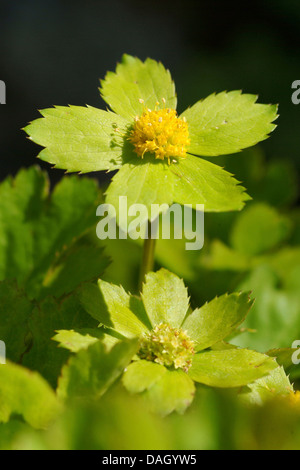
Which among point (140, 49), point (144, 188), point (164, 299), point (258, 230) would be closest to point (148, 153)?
point (144, 188)

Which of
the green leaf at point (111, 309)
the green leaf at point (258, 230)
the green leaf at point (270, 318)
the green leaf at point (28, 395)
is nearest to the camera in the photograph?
the green leaf at point (28, 395)

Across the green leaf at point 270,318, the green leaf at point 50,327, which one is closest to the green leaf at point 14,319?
the green leaf at point 50,327

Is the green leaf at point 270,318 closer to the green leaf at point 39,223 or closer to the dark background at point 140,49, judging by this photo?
the green leaf at point 39,223

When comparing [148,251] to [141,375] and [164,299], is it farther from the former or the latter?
[141,375]

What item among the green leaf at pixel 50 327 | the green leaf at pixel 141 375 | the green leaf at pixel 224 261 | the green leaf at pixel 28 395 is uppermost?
the green leaf at pixel 224 261
